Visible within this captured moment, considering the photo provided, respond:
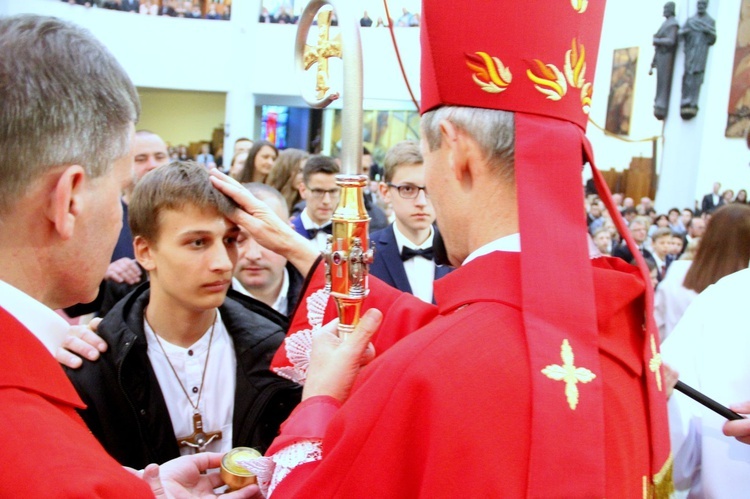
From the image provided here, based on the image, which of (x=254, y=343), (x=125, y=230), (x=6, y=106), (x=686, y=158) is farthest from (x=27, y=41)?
(x=686, y=158)

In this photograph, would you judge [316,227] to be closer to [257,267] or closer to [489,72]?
[257,267]

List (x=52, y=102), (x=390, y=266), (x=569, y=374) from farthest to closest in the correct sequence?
(x=390, y=266), (x=569, y=374), (x=52, y=102)

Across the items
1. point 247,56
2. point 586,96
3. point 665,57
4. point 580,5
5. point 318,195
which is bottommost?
point 318,195

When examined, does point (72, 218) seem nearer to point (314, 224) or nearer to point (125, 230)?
point (125, 230)

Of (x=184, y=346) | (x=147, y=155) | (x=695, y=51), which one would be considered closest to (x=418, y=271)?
(x=147, y=155)

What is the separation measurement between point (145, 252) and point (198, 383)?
0.46m

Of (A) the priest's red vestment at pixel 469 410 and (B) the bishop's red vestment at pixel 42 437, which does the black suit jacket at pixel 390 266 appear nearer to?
(A) the priest's red vestment at pixel 469 410

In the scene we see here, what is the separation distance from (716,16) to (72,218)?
1641cm

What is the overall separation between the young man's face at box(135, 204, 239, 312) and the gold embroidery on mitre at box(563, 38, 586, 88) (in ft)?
4.13

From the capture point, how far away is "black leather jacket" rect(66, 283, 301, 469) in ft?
6.84

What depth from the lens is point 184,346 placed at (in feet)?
7.64

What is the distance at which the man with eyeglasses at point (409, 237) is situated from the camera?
3.87 metres

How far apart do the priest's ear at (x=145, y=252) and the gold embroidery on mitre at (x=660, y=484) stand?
1.60 metres

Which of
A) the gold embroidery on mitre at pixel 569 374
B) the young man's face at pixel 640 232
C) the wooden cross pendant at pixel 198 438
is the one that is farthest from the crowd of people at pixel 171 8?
the gold embroidery on mitre at pixel 569 374
